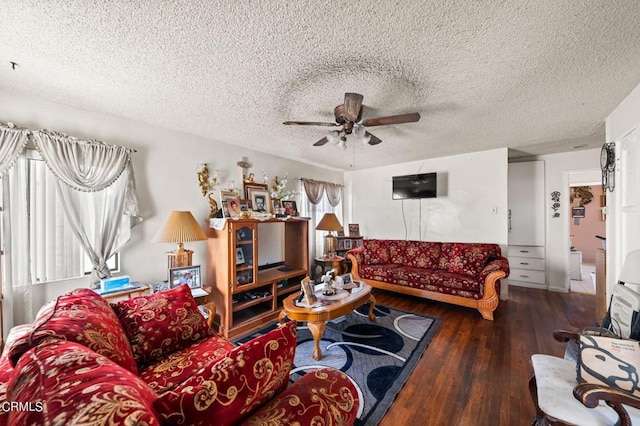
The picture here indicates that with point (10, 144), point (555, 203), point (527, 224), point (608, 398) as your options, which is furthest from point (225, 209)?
point (555, 203)

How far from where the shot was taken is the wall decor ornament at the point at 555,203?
418 cm

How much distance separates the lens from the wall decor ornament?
164 inches

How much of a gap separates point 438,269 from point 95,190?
14.5ft

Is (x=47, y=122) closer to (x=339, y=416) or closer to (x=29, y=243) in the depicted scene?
(x=29, y=243)

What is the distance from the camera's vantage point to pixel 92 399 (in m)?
0.55

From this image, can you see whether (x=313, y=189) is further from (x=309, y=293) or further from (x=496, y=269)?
(x=496, y=269)

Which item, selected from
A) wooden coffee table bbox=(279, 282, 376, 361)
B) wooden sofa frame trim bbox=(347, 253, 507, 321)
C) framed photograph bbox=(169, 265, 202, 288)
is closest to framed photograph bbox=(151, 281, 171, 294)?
framed photograph bbox=(169, 265, 202, 288)

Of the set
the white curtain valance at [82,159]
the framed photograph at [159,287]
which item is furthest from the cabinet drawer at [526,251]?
the white curtain valance at [82,159]

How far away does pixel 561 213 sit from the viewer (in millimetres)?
4141

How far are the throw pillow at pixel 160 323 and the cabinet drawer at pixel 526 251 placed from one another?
5.18 metres

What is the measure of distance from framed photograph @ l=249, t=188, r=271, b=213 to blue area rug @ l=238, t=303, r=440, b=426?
1531 millimetres

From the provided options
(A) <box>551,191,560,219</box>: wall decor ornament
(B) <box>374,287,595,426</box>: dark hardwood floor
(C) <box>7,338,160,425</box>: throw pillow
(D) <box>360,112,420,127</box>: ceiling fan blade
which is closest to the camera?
(C) <box>7,338,160,425</box>: throw pillow

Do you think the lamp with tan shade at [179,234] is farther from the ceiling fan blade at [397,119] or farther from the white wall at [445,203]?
the white wall at [445,203]

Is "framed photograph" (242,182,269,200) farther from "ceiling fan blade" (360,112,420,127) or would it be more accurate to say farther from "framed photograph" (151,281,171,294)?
"ceiling fan blade" (360,112,420,127)
